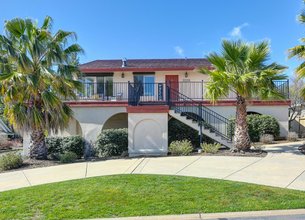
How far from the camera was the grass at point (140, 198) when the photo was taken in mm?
5758

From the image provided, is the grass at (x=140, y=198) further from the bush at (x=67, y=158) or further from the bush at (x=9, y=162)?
the bush at (x=67, y=158)

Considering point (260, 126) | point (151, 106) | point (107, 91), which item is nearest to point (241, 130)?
point (151, 106)

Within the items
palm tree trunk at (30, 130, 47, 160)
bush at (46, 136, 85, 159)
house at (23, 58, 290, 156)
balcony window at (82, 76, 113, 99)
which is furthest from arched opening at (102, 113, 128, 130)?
palm tree trunk at (30, 130, 47, 160)

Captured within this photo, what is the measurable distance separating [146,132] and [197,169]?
4319mm

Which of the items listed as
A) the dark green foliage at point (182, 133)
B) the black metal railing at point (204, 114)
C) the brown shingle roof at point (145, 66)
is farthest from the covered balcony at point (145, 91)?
the dark green foliage at point (182, 133)

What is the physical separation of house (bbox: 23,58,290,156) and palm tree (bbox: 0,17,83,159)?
67.4 inches

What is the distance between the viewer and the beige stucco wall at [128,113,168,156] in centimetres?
1316

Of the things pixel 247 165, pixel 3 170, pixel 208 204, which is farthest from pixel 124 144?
pixel 208 204

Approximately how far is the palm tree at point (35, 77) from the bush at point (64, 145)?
5.44 feet

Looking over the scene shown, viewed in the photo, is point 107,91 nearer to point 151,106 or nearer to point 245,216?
point 151,106

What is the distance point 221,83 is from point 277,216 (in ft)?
23.7

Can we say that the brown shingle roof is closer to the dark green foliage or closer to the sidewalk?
the dark green foliage

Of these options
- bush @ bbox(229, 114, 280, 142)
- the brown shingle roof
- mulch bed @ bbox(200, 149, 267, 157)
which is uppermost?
the brown shingle roof

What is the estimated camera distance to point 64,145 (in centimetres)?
1458
